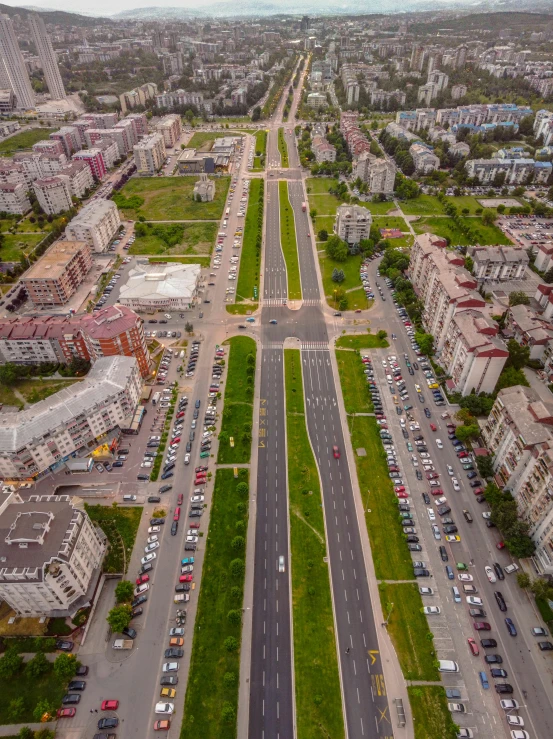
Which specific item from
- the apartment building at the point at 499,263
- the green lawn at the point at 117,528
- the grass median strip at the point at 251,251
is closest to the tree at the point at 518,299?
the apartment building at the point at 499,263

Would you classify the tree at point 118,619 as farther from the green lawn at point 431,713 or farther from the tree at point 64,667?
the green lawn at point 431,713

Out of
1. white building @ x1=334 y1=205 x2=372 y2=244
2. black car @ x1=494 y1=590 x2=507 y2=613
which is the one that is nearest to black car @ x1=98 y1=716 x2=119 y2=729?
black car @ x1=494 y1=590 x2=507 y2=613

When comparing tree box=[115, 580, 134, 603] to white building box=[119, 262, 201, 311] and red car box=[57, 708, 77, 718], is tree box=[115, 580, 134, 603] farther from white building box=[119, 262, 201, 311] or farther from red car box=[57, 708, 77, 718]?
white building box=[119, 262, 201, 311]

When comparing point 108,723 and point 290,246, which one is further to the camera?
point 290,246

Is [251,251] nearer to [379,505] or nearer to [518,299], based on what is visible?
[518,299]

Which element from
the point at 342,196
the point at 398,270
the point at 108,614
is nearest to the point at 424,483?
the point at 108,614

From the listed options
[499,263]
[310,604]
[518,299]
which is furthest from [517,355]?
[310,604]
